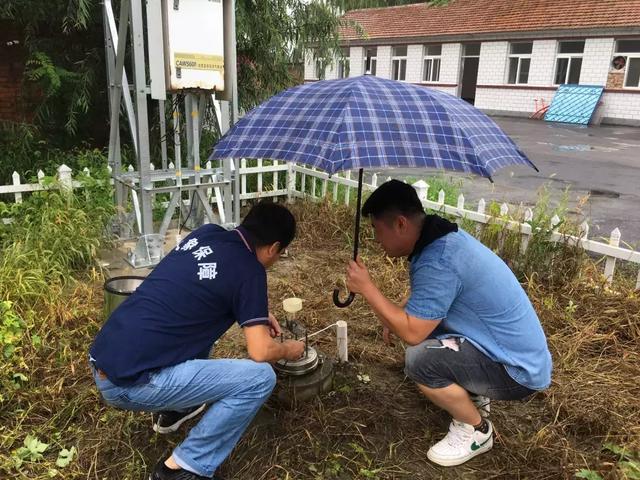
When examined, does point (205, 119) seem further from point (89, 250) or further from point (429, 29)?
point (429, 29)

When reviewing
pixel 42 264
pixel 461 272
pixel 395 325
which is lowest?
pixel 42 264

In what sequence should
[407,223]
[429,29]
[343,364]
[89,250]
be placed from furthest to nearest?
1. [429,29]
2. [89,250]
3. [343,364]
4. [407,223]

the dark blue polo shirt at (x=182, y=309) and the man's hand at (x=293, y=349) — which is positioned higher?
the dark blue polo shirt at (x=182, y=309)

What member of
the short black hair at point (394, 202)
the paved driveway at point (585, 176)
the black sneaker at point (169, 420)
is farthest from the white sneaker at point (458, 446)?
the paved driveway at point (585, 176)

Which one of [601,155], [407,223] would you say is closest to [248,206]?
[407,223]

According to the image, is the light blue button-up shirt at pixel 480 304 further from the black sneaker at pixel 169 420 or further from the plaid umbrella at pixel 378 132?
the black sneaker at pixel 169 420

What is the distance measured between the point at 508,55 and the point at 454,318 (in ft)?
70.4

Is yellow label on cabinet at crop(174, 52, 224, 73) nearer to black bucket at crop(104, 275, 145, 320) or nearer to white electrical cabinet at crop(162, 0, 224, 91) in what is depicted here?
white electrical cabinet at crop(162, 0, 224, 91)

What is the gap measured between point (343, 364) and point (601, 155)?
1122cm

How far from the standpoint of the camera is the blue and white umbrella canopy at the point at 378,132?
200cm

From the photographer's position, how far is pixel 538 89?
813 inches

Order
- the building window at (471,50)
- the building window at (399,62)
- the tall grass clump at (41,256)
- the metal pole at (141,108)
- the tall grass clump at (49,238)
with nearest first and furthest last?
the tall grass clump at (41,256) → the tall grass clump at (49,238) → the metal pole at (141,108) → the building window at (471,50) → the building window at (399,62)

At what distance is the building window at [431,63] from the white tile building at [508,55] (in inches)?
1.7

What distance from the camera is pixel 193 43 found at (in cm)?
445
